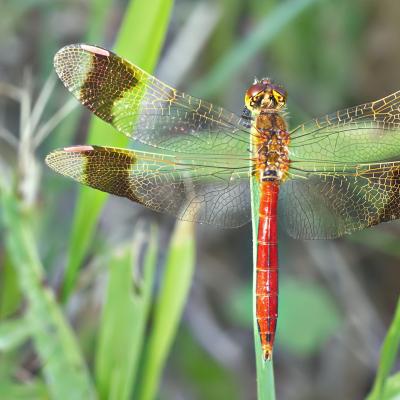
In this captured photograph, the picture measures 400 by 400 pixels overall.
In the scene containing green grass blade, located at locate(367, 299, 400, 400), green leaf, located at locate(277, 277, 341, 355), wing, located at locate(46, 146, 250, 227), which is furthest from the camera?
green leaf, located at locate(277, 277, 341, 355)

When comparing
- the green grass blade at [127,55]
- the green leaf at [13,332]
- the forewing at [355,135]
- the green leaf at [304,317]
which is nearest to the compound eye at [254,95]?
the forewing at [355,135]

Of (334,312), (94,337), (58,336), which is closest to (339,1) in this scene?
(334,312)

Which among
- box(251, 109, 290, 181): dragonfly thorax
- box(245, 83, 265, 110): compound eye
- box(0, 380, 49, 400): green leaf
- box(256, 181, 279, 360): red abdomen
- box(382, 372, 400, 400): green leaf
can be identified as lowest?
box(0, 380, 49, 400): green leaf

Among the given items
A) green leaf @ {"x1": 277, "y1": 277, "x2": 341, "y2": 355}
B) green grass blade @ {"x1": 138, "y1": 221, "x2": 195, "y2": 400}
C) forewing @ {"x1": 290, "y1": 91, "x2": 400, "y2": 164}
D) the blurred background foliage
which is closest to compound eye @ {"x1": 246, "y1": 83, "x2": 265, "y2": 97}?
forewing @ {"x1": 290, "y1": 91, "x2": 400, "y2": 164}

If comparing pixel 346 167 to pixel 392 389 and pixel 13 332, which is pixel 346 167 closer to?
pixel 392 389

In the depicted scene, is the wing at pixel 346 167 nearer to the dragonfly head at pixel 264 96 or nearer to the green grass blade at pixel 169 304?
the dragonfly head at pixel 264 96

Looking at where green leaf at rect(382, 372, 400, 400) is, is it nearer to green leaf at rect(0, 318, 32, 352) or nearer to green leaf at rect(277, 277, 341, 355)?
green leaf at rect(0, 318, 32, 352)

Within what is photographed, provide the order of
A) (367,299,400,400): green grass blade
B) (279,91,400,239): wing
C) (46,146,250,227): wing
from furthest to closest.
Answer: (279,91,400,239): wing, (46,146,250,227): wing, (367,299,400,400): green grass blade
